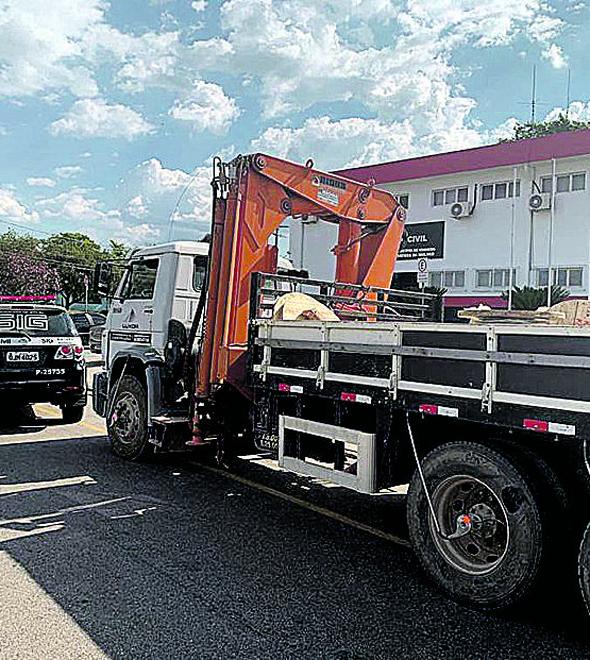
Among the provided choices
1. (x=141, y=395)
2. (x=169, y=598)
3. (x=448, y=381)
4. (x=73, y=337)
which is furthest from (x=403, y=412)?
(x=73, y=337)

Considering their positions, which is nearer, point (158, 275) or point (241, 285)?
point (241, 285)

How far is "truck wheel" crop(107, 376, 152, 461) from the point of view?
27.2 feet

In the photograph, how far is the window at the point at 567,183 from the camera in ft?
90.3

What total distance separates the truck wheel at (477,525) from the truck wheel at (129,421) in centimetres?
407

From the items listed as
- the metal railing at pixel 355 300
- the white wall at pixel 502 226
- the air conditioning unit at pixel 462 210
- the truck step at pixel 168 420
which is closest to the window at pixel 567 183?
the white wall at pixel 502 226

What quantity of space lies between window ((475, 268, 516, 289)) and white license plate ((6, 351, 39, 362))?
2197 cm

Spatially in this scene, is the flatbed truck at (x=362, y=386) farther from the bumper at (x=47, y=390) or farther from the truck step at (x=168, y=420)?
the bumper at (x=47, y=390)

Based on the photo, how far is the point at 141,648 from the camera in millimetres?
3893

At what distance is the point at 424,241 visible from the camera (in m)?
32.5

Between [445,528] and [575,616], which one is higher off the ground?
[445,528]

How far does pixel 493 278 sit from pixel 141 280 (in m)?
23.1

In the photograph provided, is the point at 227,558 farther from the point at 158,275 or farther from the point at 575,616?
the point at 158,275

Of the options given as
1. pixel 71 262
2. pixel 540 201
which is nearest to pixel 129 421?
pixel 540 201

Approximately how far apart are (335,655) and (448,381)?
1.71 metres
